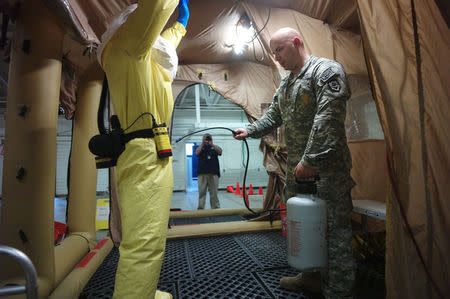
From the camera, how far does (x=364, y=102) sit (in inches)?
94.2

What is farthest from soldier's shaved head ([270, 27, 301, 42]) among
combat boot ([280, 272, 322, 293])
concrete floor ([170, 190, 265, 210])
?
concrete floor ([170, 190, 265, 210])

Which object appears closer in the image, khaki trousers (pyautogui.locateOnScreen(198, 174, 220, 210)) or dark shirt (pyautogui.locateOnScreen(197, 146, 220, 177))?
khaki trousers (pyautogui.locateOnScreen(198, 174, 220, 210))

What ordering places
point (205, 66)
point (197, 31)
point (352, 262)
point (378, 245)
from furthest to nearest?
1. point (205, 66)
2. point (197, 31)
3. point (378, 245)
4. point (352, 262)

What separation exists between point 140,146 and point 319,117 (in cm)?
105

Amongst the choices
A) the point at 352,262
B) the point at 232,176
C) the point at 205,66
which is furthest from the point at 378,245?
the point at 232,176

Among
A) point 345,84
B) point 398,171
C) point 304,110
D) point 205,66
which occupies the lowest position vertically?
point 398,171

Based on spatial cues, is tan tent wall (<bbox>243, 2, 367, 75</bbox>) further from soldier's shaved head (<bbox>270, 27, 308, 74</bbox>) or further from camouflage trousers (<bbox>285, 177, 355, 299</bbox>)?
camouflage trousers (<bbox>285, 177, 355, 299</bbox>)

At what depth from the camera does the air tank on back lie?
127 cm

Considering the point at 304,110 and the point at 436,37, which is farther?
the point at 304,110

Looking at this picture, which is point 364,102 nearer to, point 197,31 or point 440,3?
point 440,3

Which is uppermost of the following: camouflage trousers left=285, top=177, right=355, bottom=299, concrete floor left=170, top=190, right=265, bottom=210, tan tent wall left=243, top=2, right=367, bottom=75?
tan tent wall left=243, top=2, right=367, bottom=75

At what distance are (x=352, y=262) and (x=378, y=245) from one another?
101cm

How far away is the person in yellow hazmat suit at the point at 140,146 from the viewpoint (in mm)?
1013

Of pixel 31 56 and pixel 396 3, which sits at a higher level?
pixel 396 3
